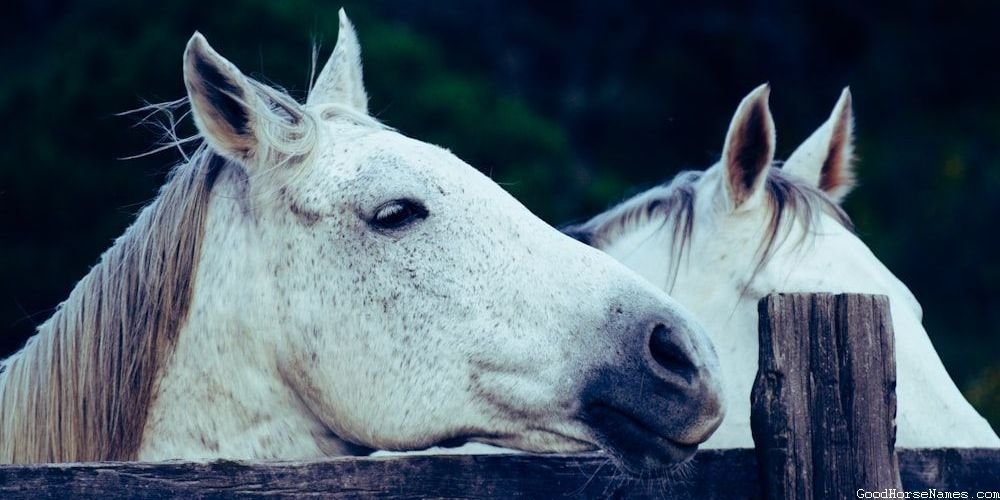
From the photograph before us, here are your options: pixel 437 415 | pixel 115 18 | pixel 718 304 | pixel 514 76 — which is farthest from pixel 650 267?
pixel 514 76

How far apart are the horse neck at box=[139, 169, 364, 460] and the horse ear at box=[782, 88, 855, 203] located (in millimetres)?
1676

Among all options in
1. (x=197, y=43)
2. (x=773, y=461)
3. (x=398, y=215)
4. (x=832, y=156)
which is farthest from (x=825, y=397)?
(x=832, y=156)

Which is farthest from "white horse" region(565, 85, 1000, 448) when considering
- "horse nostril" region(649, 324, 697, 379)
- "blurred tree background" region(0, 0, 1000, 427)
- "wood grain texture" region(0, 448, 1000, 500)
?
"blurred tree background" region(0, 0, 1000, 427)

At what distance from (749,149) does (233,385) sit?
1434mm

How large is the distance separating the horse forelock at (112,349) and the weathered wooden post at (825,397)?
1109 mm

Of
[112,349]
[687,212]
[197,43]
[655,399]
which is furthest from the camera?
[687,212]

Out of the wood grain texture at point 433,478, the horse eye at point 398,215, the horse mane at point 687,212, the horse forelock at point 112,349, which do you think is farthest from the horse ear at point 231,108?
the horse mane at point 687,212

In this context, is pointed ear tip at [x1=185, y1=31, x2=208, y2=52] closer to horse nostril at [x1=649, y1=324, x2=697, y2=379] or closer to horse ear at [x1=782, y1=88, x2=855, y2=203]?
horse nostril at [x1=649, y1=324, x2=697, y2=379]

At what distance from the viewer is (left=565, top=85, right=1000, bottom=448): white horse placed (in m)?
2.57

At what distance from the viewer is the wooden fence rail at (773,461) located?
1757 millimetres

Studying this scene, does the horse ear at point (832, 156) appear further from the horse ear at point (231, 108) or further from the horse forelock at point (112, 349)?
the horse forelock at point (112, 349)

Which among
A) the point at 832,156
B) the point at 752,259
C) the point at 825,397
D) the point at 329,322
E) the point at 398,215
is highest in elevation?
the point at 832,156

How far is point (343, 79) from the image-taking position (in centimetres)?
266

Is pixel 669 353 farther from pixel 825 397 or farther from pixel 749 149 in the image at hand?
pixel 749 149
